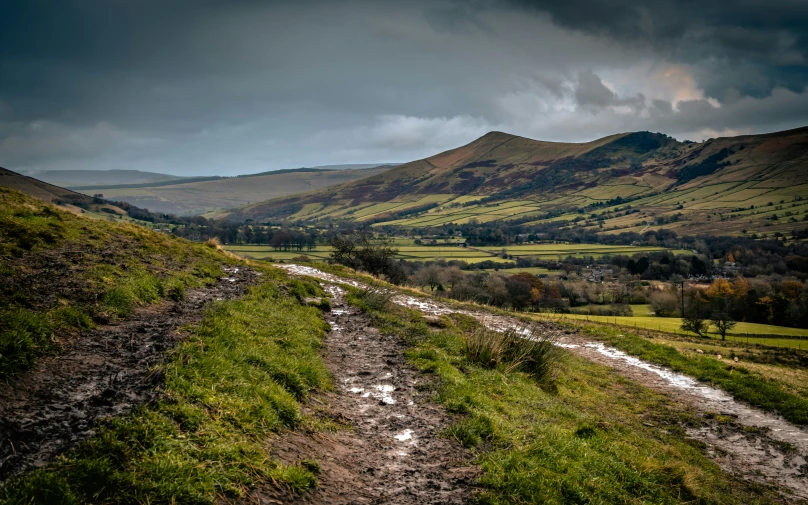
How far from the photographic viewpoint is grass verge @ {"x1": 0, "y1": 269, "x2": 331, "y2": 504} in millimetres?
4457

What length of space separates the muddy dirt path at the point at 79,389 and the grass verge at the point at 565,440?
5.32 metres

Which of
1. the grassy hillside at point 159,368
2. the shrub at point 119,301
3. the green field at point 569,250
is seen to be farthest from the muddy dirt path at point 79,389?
the green field at point 569,250

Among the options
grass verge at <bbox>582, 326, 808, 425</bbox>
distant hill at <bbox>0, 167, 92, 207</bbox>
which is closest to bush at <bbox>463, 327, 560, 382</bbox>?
grass verge at <bbox>582, 326, 808, 425</bbox>

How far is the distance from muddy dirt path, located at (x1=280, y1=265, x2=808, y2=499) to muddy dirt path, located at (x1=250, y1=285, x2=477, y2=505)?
824cm

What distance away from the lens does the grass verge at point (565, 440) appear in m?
6.96

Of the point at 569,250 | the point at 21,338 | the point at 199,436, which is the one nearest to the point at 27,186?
the point at 21,338

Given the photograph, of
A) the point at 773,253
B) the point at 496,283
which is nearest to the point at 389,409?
the point at 496,283

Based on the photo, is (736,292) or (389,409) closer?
(389,409)

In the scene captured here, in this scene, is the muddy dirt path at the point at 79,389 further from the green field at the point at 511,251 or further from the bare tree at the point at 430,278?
the green field at the point at 511,251

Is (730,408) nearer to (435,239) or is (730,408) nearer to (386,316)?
(386,316)

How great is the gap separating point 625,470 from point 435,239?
15642 cm

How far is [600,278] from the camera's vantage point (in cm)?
10562

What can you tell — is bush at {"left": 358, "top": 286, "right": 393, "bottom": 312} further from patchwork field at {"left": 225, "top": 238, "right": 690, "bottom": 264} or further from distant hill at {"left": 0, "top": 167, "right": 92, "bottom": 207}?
patchwork field at {"left": 225, "top": 238, "right": 690, "bottom": 264}

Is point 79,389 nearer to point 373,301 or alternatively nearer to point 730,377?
point 373,301
